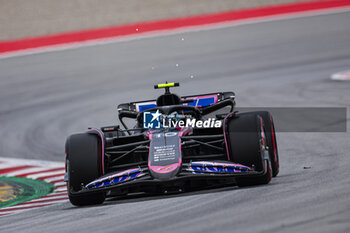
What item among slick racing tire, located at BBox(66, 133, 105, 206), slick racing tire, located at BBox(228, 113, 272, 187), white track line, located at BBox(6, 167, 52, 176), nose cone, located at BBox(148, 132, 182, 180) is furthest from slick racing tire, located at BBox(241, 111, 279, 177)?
white track line, located at BBox(6, 167, 52, 176)

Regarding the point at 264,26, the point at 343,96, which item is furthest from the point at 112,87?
the point at 264,26

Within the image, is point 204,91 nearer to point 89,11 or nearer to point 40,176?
point 40,176

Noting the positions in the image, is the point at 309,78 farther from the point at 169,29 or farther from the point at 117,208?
the point at 117,208

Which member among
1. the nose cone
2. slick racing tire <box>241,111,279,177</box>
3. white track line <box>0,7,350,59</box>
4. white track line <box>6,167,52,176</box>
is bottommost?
white track line <box>6,167,52,176</box>

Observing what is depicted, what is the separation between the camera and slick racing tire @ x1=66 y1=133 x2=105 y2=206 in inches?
304

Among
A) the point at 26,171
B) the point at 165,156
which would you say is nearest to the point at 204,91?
the point at 26,171

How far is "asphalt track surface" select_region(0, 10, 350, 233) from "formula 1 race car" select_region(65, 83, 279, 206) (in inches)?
6.6

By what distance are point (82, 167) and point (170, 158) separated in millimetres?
968

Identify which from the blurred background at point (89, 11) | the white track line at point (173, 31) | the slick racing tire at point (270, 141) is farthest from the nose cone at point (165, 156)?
the blurred background at point (89, 11)

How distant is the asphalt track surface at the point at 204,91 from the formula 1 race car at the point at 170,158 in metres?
0.17

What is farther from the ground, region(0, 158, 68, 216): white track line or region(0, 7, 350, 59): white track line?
region(0, 7, 350, 59): white track line

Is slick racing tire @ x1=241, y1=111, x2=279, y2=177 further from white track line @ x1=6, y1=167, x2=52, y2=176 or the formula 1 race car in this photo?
white track line @ x1=6, y1=167, x2=52, y2=176

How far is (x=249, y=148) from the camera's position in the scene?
760 cm

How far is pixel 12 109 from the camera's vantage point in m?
18.9
